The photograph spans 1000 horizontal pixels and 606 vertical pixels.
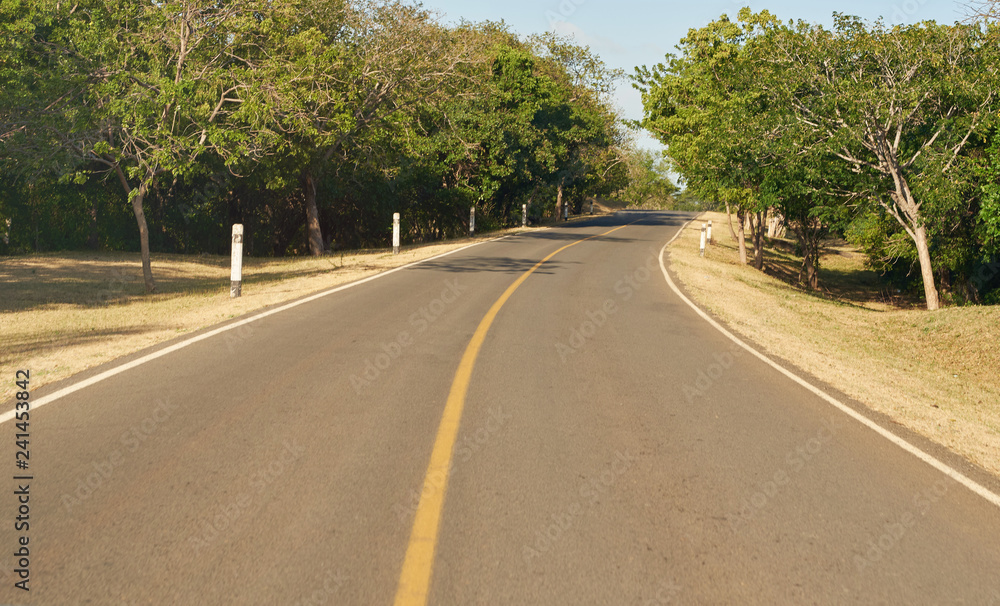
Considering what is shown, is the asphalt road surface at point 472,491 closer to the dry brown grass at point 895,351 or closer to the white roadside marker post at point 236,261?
the dry brown grass at point 895,351

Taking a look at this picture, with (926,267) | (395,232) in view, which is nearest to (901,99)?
(926,267)

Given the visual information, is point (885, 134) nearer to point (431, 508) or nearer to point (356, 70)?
point (356, 70)

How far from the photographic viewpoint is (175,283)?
736 inches

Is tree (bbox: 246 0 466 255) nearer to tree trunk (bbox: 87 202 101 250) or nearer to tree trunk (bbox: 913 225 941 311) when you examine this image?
tree trunk (bbox: 87 202 101 250)

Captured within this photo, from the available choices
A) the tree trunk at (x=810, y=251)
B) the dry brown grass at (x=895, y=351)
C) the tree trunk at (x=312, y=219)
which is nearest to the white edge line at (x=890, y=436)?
the dry brown grass at (x=895, y=351)

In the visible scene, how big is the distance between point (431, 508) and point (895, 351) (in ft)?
38.5

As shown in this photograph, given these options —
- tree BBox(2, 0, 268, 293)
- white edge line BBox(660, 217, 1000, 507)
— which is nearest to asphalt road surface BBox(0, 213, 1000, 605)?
white edge line BBox(660, 217, 1000, 507)

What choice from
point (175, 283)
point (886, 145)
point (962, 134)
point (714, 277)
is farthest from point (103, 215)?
point (962, 134)

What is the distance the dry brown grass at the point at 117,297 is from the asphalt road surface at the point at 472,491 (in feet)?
4.56

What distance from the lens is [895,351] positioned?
536 inches

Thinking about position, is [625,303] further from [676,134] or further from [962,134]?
[676,134]

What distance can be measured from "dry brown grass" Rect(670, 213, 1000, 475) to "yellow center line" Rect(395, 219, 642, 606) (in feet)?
14.4

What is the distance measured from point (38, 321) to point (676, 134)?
27.3m

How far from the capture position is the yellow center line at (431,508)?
3.72m
